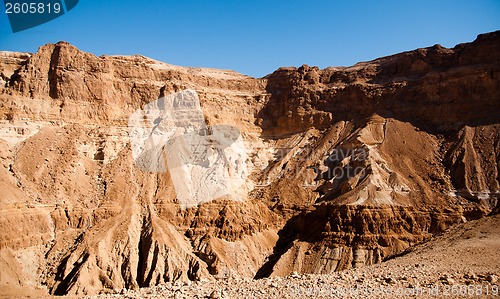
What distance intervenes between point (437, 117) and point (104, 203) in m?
46.0

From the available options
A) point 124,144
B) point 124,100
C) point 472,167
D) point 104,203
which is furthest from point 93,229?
point 472,167

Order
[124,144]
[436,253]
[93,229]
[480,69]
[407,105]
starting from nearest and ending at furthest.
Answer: [436,253], [93,229], [124,144], [480,69], [407,105]

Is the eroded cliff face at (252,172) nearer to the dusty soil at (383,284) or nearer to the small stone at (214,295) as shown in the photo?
the dusty soil at (383,284)

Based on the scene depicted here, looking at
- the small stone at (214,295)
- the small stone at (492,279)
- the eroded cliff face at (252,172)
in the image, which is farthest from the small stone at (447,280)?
the eroded cliff face at (252,172)

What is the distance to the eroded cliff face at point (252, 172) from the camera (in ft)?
136

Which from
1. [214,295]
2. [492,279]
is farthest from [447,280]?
[214,295]

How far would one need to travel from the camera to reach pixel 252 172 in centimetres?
6372

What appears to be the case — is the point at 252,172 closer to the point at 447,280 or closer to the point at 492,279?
the point at 447,280

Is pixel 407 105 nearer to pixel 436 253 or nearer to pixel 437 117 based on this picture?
pixel 437 117

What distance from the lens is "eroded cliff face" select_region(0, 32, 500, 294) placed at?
4150 cm

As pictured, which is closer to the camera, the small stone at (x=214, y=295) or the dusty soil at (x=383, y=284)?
the small stone at (x=214, y=295)

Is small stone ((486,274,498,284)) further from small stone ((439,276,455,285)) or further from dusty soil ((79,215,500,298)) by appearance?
small stone ((439,276,455,285))

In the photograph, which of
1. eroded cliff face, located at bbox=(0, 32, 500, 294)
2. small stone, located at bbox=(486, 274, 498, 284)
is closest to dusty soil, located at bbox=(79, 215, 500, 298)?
small stone, located at bbox=(486, 274, 498, 284)

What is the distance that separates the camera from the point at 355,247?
4391 centimetres
